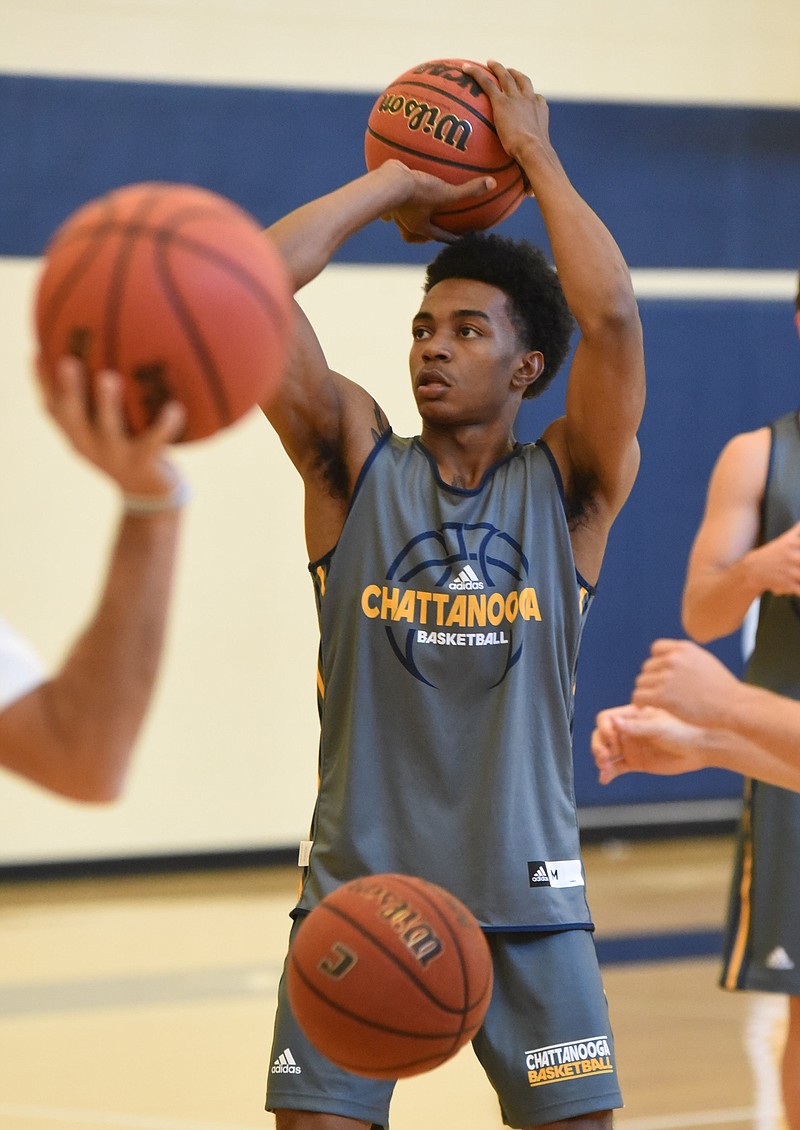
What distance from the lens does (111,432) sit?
68.1 inches

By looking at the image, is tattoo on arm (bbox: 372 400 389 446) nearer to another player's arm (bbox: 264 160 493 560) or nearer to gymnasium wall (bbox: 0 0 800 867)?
another player's arm (bbox: 264 160 493 560)

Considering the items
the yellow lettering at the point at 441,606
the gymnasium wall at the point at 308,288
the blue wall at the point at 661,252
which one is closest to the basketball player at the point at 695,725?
the yellow lettering at the point at 441,606

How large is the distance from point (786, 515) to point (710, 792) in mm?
5430

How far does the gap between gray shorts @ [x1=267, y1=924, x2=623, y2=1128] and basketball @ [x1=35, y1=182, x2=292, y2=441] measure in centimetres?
132

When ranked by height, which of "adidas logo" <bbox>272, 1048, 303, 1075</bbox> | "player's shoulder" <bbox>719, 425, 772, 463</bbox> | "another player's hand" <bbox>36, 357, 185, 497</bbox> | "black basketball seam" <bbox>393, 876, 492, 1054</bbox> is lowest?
"adidas logo" <bbox>272, 1048, 303, 1075</bbox>

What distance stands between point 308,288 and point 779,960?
5.20 m

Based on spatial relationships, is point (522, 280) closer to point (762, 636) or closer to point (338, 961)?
point (762, 636)

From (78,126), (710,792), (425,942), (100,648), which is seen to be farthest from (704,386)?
(100,648)

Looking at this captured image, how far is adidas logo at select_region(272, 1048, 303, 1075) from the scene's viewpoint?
9.01ft

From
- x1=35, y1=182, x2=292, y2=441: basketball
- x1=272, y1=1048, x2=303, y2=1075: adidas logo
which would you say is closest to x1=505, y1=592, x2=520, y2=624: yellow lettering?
x1=272, y1=1048, x2=303, y2=1075: adidas logo

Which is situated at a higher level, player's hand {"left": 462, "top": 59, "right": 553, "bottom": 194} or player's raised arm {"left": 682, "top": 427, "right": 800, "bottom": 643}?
player's hand {"left": 462, "top": 59, "right": 553, "bottom": 194}

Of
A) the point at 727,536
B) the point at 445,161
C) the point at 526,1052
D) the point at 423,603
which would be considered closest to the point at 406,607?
the point at 423,603

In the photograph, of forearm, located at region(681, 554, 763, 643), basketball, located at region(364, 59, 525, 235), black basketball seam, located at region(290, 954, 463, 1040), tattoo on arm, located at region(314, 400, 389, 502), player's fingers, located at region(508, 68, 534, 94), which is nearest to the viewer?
black basketball seam, located at region(290, 954, 463, 1040)

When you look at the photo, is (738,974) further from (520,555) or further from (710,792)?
(710,792)
